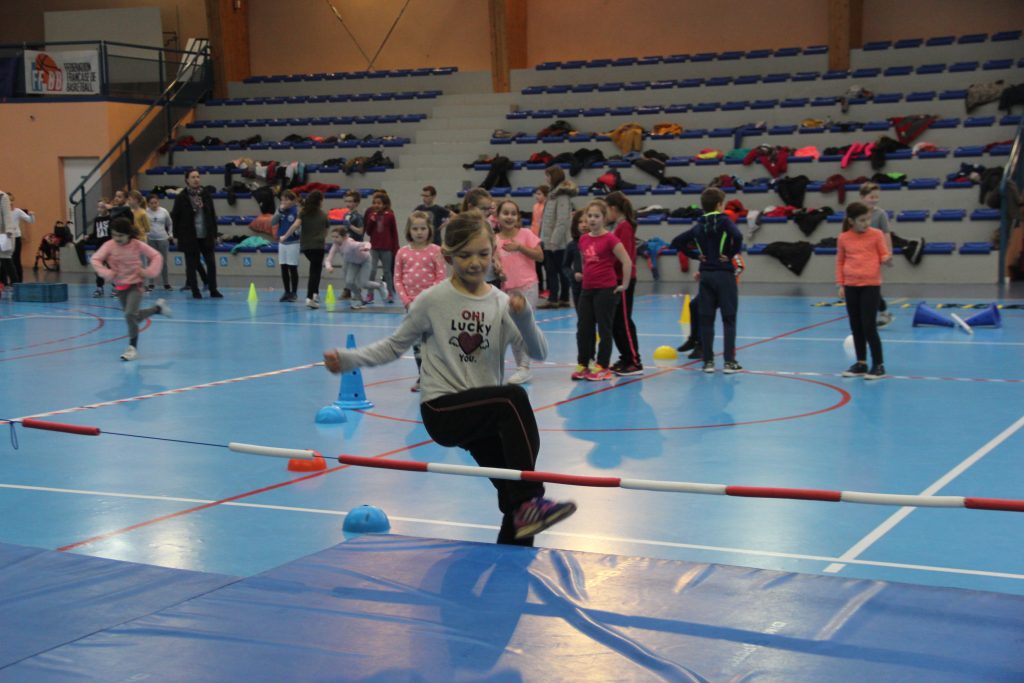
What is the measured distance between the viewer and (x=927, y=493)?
617 cm

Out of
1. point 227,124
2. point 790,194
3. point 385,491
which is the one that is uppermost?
point 227,124

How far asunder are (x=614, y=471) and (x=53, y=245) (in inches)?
953

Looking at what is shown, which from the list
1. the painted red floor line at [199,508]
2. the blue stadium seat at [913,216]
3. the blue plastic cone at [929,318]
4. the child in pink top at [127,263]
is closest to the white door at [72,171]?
the child in pink top at [127,263]

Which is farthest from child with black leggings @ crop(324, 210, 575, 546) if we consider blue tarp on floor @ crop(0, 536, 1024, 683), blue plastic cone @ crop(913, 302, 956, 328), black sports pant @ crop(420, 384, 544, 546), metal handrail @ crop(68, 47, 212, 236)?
metal handrail @ crop(68, 47, 212, 236)

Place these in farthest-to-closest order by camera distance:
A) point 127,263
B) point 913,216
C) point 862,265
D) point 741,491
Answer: point 913,216
point 127,263
point 862,265
point 741,491

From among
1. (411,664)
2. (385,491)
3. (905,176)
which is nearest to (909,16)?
(905,176)

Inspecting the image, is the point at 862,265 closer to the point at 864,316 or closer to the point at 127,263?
the point at 864,316

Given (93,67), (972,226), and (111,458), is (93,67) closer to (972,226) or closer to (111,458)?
(972,226)

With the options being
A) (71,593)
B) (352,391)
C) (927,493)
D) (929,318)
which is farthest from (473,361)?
(929,318)

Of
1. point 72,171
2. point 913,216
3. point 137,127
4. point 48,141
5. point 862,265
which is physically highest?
point 137,127

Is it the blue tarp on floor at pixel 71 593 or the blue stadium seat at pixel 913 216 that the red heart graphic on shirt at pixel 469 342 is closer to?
the blue tarp on floor at pixel 71 593

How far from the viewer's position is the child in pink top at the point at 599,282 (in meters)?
10.0

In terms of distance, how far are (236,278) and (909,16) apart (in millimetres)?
16600

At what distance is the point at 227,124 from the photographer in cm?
2952
